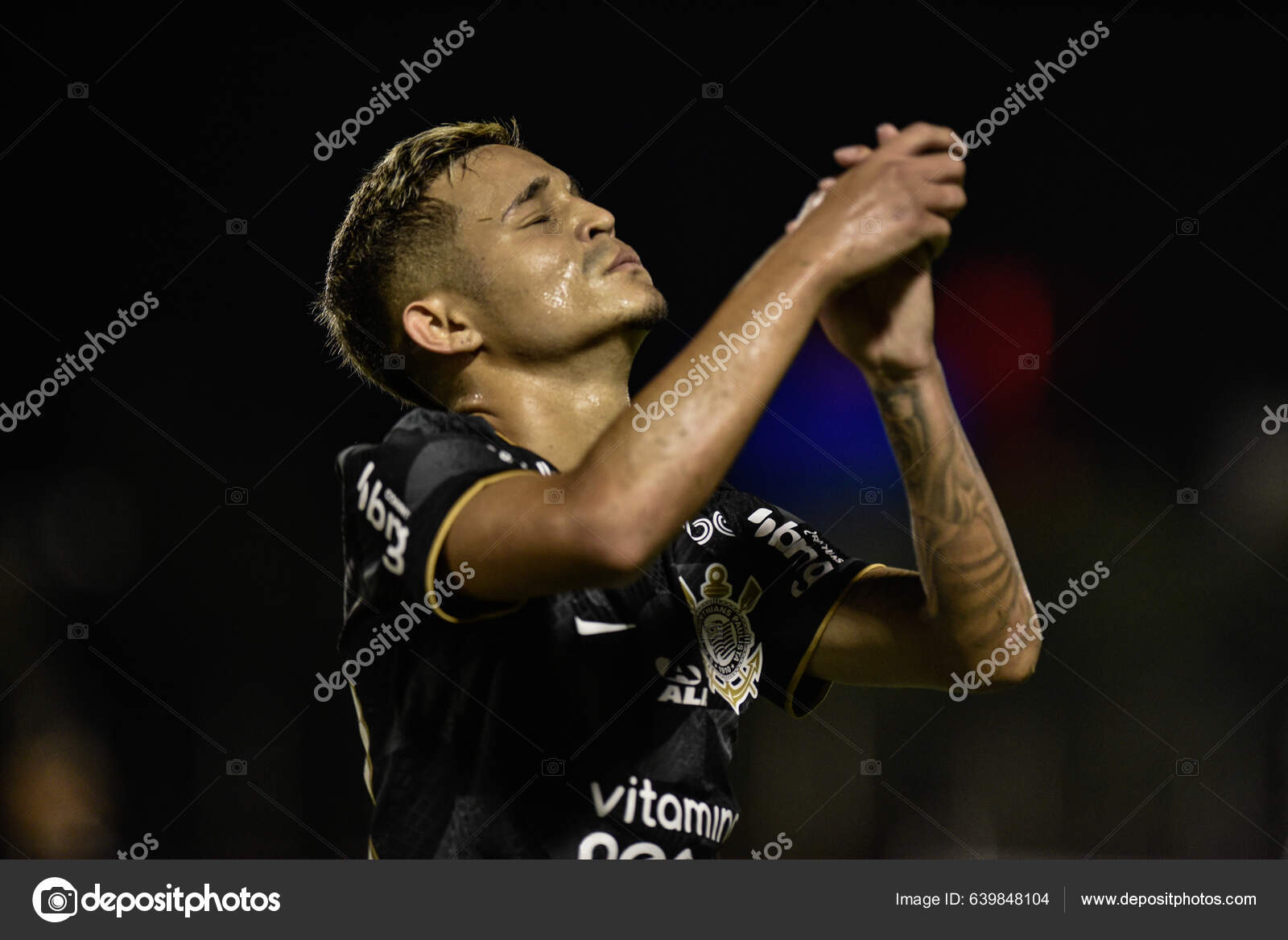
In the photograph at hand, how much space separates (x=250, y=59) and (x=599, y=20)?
106 centimetres

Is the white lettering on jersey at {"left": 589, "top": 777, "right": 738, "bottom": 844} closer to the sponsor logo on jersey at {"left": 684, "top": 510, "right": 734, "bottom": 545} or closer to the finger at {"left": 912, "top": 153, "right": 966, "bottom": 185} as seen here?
the sponsor logo on jersey at {"left": 684, "top": 510, "right": 734, "bottom": 545}

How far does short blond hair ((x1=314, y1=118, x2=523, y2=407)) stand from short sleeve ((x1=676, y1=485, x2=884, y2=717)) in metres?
0.43

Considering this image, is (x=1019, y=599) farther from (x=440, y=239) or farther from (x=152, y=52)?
(x=152, y=52)

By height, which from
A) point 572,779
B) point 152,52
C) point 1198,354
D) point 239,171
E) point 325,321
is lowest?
point 572,779

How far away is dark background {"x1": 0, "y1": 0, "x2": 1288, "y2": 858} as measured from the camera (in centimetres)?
339

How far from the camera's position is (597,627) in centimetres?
129

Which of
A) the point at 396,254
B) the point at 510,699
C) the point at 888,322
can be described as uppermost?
the point at 396,254

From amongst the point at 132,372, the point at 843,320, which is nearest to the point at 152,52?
the point at 132,372

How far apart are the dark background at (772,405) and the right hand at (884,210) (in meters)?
2.31

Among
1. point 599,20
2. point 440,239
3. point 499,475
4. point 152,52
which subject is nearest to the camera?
point 499,475

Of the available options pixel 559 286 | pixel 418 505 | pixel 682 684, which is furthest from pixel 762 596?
pixel 418 505

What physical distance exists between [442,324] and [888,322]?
0.57m

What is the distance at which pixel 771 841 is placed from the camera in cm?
381

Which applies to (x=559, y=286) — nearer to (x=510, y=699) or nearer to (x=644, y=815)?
(x=510, y=699)
